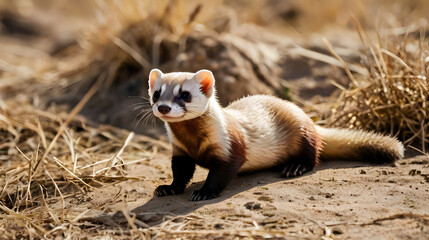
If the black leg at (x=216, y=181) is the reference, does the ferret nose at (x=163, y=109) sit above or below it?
above

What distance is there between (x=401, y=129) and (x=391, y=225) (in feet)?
6.31

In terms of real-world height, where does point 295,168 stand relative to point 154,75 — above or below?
below

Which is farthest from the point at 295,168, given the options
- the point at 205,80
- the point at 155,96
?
the point at 155,96

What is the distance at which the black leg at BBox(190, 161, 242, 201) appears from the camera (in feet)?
10.9

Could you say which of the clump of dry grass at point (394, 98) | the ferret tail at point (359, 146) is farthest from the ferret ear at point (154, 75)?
the clump of dry grass at point (394, 98)

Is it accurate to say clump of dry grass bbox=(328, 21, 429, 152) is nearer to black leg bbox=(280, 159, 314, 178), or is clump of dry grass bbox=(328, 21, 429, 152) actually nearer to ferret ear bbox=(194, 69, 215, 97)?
black leg bbox=(280, 159, 314, 178)

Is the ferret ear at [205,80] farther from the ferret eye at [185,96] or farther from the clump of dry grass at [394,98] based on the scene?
the clump of dry grass at [394,98]

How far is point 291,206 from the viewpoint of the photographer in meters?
3.06

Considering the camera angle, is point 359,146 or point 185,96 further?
point 359,146

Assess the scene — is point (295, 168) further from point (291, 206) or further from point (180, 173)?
point (180, 173)

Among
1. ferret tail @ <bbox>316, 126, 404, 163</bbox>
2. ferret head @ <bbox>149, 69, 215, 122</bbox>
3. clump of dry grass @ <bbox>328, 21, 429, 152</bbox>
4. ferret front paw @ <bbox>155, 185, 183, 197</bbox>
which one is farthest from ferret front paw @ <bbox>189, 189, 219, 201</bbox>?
clump of dry grass @ <bbox>328, 21, 429, 152</bbox>

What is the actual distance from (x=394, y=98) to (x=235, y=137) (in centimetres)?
173

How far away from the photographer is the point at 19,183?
3877 mm

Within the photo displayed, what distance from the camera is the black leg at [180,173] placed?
3562 millimetres
